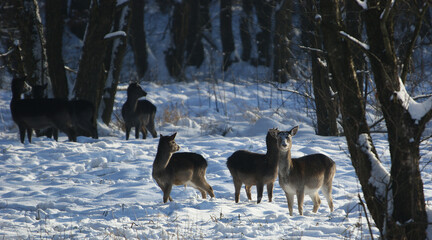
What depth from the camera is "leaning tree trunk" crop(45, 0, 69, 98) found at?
14.3 meters

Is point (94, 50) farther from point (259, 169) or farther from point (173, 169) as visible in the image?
point (259, 169)

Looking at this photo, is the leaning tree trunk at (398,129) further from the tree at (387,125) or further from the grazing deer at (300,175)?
the grazing deer at (300,175)

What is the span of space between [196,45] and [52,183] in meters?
24.5

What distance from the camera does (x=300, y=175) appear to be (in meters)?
7.63

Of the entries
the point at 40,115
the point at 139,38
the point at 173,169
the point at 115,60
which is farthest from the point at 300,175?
the point at 139,38

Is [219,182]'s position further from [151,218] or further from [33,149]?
[33,149]

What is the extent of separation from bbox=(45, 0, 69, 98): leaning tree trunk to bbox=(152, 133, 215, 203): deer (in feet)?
24.1

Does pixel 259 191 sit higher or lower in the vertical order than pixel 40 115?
lower

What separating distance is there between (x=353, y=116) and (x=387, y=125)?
12.1 inches

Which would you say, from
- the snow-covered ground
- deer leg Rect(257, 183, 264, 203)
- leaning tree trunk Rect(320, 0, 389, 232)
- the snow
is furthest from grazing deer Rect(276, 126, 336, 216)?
the snow

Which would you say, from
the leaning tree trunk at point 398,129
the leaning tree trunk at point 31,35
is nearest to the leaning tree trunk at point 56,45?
the leaning tree trunk at point 31,35

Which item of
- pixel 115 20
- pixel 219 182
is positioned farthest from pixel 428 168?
pixel 115 20

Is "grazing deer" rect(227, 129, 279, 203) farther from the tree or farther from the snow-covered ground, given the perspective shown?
the tree

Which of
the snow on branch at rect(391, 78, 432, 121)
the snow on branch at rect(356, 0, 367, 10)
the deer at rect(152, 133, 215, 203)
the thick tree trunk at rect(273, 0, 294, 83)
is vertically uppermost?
the thick tree trunk at rect(273, 0, 294, 83)
